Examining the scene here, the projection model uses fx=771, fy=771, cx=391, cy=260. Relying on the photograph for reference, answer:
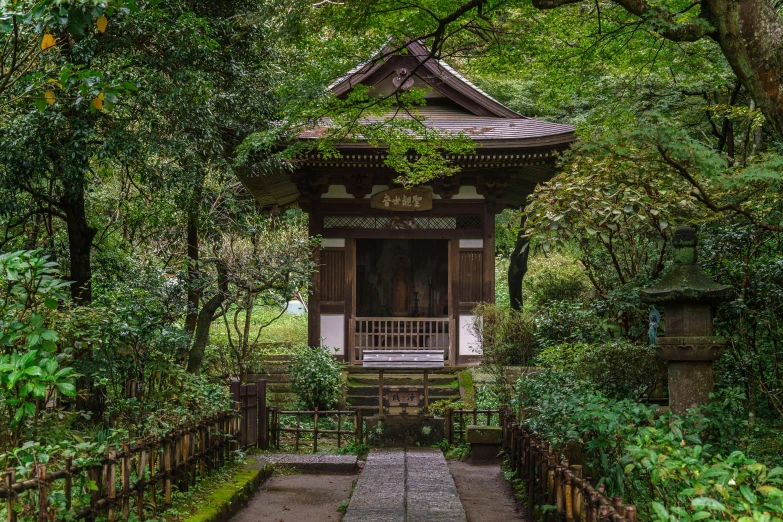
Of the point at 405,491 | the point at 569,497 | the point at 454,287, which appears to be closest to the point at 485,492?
the point at 405,491

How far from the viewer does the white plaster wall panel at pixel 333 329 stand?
51.1 ft

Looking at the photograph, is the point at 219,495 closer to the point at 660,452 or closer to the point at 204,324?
the point at 660,452

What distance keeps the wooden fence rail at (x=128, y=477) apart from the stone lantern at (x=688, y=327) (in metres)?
4.27

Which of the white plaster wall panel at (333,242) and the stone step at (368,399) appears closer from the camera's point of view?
the stone step at (368,399)

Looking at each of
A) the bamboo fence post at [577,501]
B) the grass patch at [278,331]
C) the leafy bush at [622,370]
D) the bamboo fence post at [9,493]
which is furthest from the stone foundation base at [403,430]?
the bamboo fence post at [9,493]

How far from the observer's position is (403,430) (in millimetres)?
10773

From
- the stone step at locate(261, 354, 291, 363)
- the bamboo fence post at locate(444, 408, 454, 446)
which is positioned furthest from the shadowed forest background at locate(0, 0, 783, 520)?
the stone step at locate(261, 354, 291, 363)

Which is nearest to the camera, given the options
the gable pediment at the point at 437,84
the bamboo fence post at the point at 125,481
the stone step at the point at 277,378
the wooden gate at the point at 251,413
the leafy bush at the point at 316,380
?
the bamboo fence post at the point at 125,481

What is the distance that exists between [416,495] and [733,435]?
2.92 m

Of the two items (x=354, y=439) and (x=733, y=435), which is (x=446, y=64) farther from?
(x=733, y=435)

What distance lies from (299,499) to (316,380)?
5.06m

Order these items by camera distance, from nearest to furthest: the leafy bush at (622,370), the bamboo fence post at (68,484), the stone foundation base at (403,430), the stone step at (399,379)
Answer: the bamboo fence post at (68,484) < the leafy bush at (622,370) < the stone foundation base at (403,430) < the stone step at (399,379)

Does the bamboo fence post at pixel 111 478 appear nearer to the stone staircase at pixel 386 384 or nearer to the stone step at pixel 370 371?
the stone staircase at pixel 386 384

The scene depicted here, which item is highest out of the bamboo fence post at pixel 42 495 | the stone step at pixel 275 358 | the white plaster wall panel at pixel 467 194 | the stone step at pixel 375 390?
the white plaster wall panel at pixel 467 194
